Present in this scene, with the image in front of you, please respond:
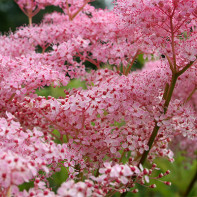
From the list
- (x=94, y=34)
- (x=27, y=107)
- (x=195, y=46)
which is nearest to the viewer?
(x=195, y=46)

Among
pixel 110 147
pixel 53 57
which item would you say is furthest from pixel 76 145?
pixel 53 57

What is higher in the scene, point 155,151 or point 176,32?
point 176,32

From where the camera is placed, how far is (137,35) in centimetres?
90

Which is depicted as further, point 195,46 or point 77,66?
point 77,66

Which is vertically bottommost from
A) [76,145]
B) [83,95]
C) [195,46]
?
[76,145]

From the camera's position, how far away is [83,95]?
2.41 feet

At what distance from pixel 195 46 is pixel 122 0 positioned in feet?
0.80

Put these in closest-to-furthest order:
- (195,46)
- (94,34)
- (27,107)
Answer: (195,46), (27,107), (94,34)

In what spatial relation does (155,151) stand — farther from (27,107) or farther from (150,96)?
(27,107)

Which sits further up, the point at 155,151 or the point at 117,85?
the point at 117,85

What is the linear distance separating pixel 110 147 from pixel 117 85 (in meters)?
0.17

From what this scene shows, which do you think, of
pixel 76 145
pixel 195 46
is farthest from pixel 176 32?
pixel 76 145

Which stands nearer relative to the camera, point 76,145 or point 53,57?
point 76,145

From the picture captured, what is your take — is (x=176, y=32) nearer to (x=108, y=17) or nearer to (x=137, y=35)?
(x=137, y=35)
